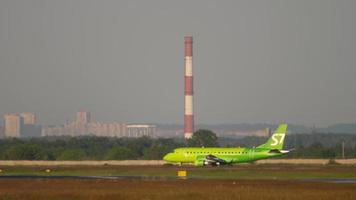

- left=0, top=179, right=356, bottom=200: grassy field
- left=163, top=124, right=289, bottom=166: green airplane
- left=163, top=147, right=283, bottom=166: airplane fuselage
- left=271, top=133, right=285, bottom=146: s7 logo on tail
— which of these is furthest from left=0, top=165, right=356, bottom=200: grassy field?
left=271, top=133, right=285, bottom=146: s7 logo on tail

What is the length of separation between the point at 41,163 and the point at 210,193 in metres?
75.7

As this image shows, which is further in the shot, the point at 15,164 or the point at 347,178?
the point at 15,164

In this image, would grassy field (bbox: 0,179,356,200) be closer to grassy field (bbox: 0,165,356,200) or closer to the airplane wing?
grassy field (bbox: 0,165,356,200)

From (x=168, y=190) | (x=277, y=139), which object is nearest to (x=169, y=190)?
(x=168, y=190)

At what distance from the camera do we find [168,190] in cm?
6875

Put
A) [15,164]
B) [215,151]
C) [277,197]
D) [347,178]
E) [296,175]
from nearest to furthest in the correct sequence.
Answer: [277,197] < [347,178] < [296,175] < [215,151] < [15,164]

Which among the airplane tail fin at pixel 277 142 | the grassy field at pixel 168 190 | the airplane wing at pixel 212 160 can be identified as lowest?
the grassy field at pixel 168 190

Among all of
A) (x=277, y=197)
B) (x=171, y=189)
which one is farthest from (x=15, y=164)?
(x=277, y=197)

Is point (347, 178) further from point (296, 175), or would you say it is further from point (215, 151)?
point (215, 151)

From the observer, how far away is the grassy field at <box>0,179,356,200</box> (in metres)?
62.8

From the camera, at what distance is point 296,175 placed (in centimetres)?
9450

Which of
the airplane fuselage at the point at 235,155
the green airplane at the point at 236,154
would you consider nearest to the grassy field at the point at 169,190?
the green airplane at the point at 236,154

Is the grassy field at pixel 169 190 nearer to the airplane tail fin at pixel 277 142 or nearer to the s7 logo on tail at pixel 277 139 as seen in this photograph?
the airplane tail fin at pixel 277 142

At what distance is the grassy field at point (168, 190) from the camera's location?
6281 cm
